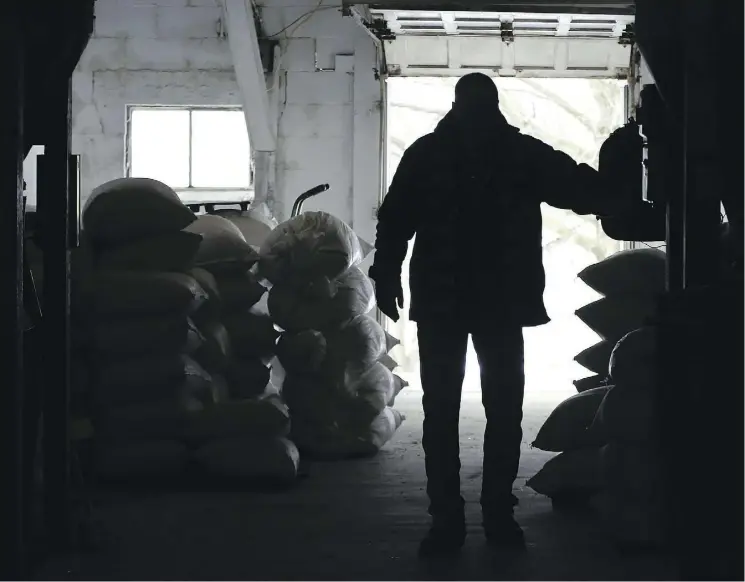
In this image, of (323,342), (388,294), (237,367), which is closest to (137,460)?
(237,367)

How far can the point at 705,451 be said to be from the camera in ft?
6.30

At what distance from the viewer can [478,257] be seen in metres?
2.73

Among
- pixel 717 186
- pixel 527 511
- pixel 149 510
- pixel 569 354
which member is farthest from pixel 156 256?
pixel 569 354

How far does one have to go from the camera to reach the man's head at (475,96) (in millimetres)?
2705

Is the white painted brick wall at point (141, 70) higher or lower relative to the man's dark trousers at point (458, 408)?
higher

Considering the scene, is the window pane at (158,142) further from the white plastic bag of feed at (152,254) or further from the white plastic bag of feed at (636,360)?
the white plastic bag of feed at (636,360)

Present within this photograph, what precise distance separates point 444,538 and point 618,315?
4.30 feet

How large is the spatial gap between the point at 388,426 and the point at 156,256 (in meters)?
1.51

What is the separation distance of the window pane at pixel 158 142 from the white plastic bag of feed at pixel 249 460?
402cm

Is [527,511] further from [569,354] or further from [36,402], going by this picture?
[569,354]

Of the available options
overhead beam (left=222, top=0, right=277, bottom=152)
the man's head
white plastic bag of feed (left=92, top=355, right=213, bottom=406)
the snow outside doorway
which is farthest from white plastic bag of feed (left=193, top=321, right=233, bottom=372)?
the snow outside doorway

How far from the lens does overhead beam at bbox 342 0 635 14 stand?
17.8ft

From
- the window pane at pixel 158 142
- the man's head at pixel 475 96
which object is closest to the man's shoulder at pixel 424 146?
the man's head at pixel 475 96

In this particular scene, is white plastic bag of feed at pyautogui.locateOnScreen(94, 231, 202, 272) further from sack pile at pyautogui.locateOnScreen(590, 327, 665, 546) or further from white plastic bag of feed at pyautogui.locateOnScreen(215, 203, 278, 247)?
sack pile at pyautogui.locateOnScreen(590, 327, 665, 546)
